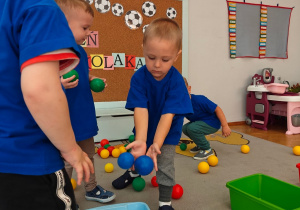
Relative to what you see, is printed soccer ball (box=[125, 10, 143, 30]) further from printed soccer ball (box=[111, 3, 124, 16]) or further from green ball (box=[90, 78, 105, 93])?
green ball (box=[90, 78, 105, 93])

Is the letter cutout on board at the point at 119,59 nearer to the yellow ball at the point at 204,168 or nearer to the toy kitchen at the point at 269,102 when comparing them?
the yellow ball at the point at 204,168

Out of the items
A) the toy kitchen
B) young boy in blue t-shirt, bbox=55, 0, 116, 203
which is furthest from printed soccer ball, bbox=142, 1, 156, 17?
young boy in blue t-shirt, bbox=55, 0, 116, 203

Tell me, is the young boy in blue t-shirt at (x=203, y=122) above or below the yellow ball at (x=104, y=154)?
above

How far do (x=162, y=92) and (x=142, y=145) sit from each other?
0.75 feet

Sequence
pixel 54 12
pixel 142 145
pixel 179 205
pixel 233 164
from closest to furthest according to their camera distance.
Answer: pixel 54 12 → pixel 142 145 → pixel 179 205 → pixel 233 164

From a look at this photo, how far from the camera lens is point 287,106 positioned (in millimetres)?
2426

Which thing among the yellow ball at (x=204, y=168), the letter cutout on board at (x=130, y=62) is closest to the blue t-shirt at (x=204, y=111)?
the yellow ball at (x=204, y=168)

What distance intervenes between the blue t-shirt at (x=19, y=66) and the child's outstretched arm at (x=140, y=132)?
39cm

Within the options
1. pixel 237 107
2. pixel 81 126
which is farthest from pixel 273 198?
pixel 237 107

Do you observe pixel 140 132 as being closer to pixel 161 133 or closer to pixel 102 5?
pixel 161 133

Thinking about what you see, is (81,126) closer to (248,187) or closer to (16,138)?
(16,138)

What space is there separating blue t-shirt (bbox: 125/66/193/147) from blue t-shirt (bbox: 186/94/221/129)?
2.41 ft

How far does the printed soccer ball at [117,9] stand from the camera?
220 cm

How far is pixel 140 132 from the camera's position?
93 centimetres
